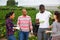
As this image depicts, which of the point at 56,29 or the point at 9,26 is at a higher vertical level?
the point at 56,29

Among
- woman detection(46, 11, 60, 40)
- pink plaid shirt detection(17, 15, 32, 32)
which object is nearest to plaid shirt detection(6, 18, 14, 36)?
pink plaid shirt detection(17, 15, 32, 32)

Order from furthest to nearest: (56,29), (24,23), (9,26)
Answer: (24,23)
(9,26)
(56,29)

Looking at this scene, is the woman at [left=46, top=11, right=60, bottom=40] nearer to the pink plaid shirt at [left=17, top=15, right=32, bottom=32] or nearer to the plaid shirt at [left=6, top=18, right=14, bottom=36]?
the plaid shirt at [left=6, top=18, right=14, bottom=36]

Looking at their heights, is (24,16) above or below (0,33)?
above

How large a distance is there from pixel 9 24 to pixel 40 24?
100 cm

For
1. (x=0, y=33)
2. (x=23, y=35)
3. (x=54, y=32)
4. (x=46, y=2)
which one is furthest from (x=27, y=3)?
(x=54, y=32)

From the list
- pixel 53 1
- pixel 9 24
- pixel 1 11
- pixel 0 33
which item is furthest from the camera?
pixel 53 1

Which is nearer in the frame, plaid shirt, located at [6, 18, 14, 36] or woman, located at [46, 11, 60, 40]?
woman, located at [46, 11, 60, 40]

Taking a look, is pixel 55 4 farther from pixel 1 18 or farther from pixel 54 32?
pixel 54 32

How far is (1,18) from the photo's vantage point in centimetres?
1780

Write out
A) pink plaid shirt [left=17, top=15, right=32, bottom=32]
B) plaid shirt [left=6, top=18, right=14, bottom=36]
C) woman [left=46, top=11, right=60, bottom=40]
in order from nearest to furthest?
woman [left=46, top=11, right=60, bottom=40], plaid shirt [left=6, top=18, right=14, bottom=36], pink plaid shirt [left=17, top=15, right=32, bottom=32]

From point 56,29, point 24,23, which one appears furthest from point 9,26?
point 56,29

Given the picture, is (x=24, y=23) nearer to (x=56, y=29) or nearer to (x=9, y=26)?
(x=9, y=26)

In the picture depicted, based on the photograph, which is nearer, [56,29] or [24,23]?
[56,29]
